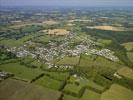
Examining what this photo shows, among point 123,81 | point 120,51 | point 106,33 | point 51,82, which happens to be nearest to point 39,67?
point 51,82

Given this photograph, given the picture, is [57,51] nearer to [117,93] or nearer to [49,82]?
[49,82]

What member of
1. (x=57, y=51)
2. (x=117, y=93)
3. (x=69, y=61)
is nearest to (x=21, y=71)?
(x=69, y=61)

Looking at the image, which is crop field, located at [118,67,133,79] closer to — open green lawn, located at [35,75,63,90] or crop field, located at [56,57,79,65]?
crop field, located at [56,57,79,65]

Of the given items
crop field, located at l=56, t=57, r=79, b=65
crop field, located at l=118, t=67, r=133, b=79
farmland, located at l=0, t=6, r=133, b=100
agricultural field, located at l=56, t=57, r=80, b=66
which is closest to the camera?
farmland, located at l=0, t=6, r=133, b=100

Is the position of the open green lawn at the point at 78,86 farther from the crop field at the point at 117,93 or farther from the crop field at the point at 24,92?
the crop field at the point at 24,92

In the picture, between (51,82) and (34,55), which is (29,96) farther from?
(34,55)

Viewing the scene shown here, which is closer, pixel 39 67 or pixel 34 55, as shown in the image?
pixel 39 67

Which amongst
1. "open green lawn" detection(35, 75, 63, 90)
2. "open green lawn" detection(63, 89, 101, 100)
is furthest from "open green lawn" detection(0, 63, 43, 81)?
"open green lawn" detection(63, 89, 101, 100)
